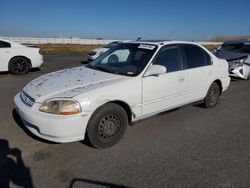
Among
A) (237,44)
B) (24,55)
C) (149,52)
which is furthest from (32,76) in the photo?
(237,44)

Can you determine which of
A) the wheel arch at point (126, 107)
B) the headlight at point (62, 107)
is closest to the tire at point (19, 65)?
the headlight at point (62, 107)

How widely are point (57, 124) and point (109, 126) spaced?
81 centimetres

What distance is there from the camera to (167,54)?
4352 millimetres

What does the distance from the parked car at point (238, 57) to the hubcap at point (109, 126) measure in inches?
266

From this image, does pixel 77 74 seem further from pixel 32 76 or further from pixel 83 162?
pixel 32 76

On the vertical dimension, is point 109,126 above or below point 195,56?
below

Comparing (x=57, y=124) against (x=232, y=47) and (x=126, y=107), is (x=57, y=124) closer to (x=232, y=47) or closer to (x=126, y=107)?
(x=126, y=107)

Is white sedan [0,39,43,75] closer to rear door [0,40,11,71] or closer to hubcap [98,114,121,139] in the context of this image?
rear door [0,40,11,71]

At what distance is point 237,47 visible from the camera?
9.95m

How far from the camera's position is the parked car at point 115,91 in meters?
3.20

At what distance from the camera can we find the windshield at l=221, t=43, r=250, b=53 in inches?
378

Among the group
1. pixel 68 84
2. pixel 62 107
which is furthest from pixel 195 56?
pixel 62 107

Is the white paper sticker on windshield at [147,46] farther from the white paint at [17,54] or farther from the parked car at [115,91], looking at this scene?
the white paint at [17,54]

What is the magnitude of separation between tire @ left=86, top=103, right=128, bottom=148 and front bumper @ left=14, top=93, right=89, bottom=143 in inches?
5.5
